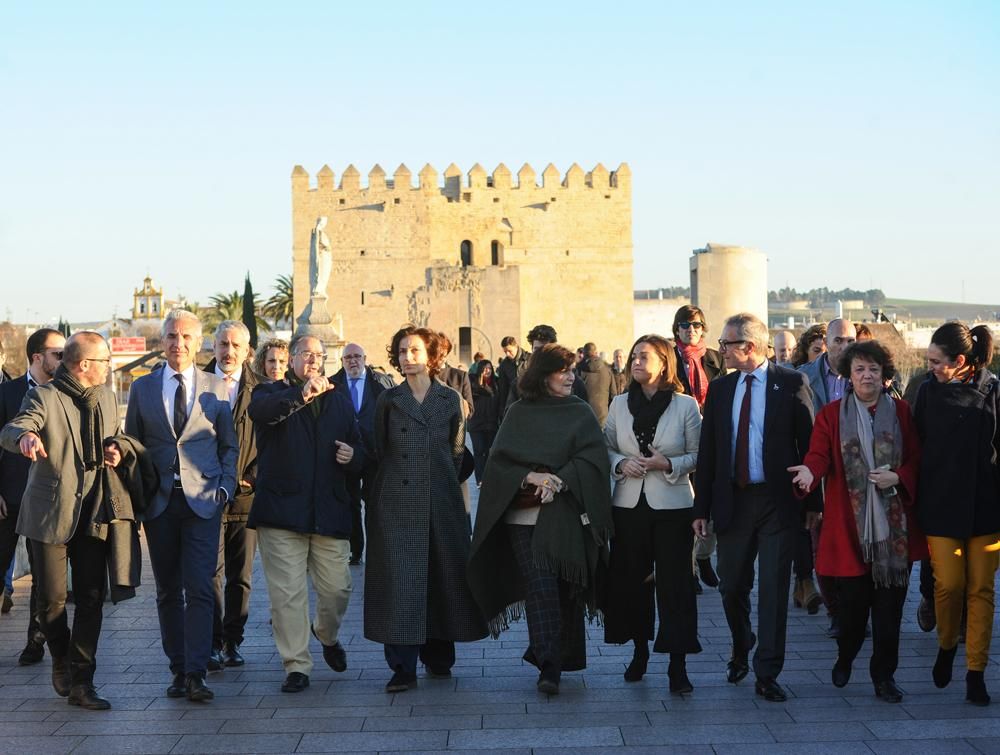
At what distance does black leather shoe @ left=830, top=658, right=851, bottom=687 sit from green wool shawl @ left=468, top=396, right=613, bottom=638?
3.78ft

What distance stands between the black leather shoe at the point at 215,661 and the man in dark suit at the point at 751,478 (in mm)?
2478

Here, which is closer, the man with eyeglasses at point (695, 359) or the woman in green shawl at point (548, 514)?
the woman in green shawl at point (548, 514)

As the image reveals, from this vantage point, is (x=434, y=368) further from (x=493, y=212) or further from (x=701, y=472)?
(x=493, y=212)

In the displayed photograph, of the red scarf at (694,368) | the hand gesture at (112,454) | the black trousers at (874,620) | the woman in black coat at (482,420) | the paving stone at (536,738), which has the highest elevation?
the red scarf at (694,368)

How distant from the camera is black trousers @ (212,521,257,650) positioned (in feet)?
22.5

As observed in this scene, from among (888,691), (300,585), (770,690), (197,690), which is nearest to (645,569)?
(770,690)

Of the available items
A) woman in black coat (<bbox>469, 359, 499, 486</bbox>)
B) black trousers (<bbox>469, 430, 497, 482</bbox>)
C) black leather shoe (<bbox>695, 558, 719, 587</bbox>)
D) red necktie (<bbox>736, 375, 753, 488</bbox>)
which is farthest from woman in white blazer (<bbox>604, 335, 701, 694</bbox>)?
black trousers (<bbox>469, 430, 497, 482</bbox>)

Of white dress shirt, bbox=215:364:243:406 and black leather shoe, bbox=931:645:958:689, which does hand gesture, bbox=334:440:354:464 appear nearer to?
white dress shirt, bbox=215:364:243:406

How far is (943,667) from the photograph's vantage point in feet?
19.7

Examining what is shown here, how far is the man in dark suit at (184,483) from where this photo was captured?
6.20 metres

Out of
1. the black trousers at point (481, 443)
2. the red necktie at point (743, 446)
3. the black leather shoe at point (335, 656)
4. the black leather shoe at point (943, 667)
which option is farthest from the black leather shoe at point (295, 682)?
the black trousers at point (481, 443)

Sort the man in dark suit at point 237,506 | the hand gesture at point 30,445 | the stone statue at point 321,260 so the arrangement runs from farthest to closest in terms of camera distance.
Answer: the stone statue at point 321,260 < the man in dark suit at point 237,506 < the hand gesture at point 30,445

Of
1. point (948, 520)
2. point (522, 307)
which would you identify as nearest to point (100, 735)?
point (948, 520)

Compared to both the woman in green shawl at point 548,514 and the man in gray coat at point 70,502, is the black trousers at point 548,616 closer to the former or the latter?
the woman in green shawl at point 548,514
